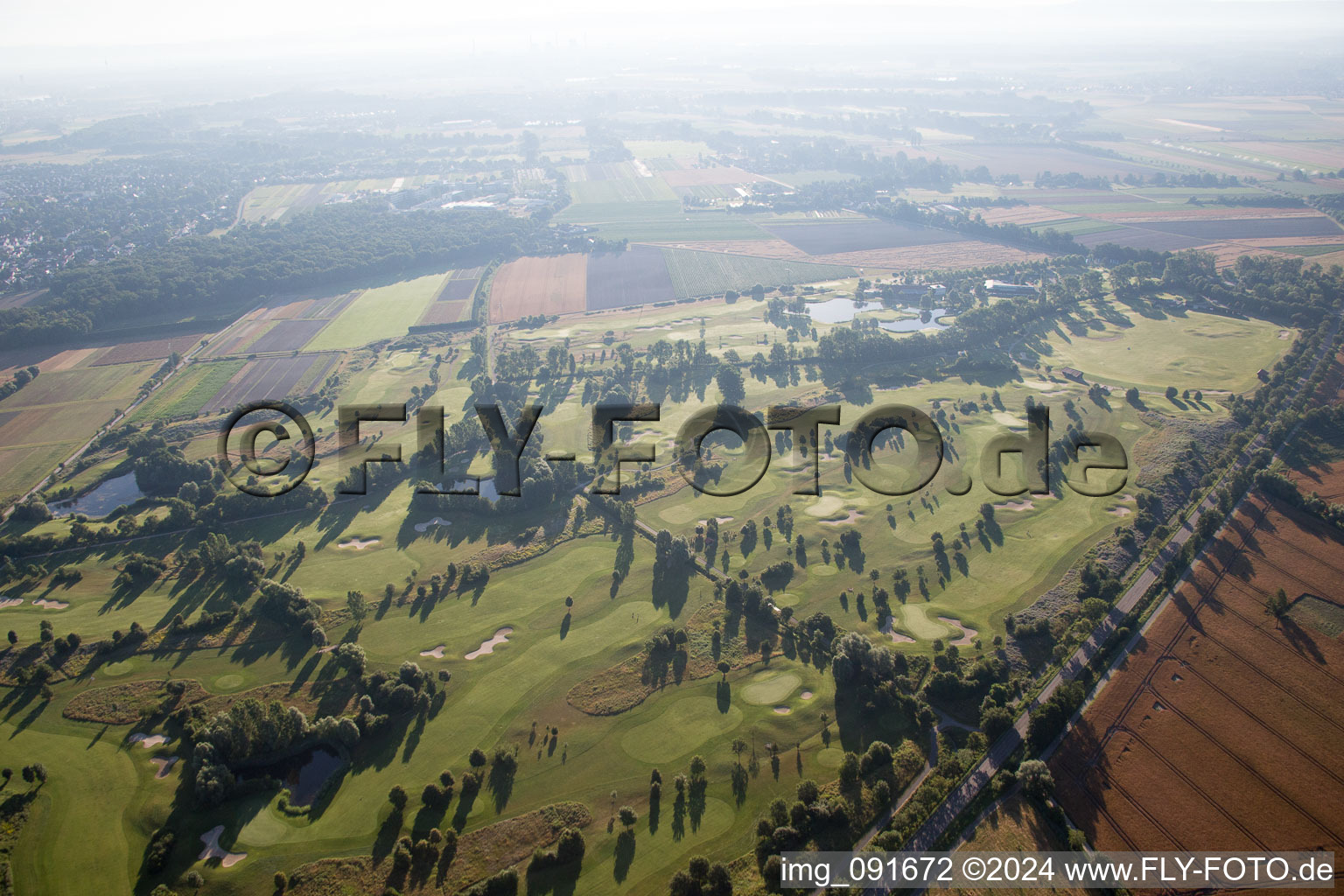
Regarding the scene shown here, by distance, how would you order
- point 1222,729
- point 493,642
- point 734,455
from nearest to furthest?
point 1222,729
point 493,642
point 734,455

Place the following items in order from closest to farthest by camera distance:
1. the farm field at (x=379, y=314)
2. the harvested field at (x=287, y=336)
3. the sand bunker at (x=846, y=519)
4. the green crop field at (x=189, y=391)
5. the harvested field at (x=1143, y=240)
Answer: the sand bunker at (x=846, y=519), the green crop field at (x=189, y=391), the harvested field at (x=287, y=336), the farm field at (x=379, y=314), the harvested field at (x=1143, y=240)

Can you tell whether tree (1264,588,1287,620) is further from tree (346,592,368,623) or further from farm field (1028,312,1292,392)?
tree (346,592,368,623)

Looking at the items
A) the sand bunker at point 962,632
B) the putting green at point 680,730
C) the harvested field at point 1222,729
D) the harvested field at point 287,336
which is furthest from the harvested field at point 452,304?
the harvested field at point 1222,729

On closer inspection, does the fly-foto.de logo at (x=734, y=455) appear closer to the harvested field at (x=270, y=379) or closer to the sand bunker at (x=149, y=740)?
Answer: the harvested field at (x=270, y=379)

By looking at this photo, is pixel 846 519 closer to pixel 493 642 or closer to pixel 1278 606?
pixel 1278 606

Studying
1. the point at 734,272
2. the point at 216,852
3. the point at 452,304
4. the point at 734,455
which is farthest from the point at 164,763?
the point at 734,272
